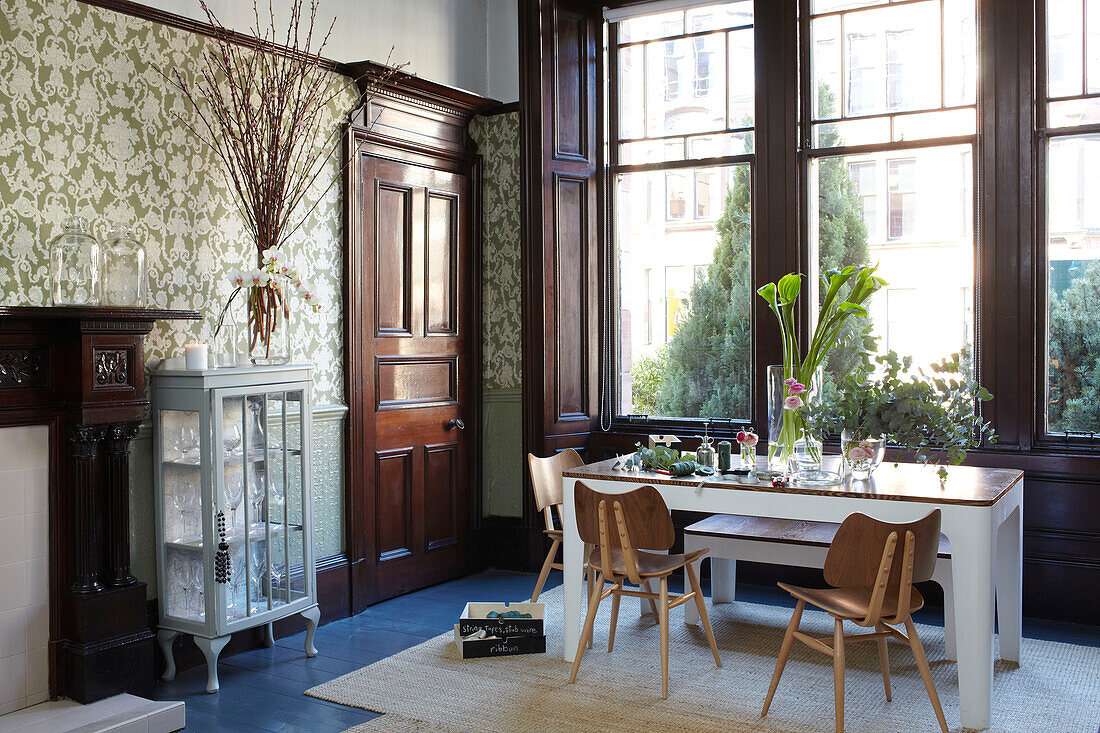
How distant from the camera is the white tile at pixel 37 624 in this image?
3.61 m

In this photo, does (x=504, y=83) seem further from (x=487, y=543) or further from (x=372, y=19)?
(x=487, y=543)

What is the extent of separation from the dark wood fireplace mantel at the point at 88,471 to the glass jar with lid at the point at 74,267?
147mm

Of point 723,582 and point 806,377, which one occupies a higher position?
point 806,377

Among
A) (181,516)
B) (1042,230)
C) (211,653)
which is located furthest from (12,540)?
(1042,230)

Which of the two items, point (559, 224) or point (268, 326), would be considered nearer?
point (268, 326)

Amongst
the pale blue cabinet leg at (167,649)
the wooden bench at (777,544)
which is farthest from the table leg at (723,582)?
the pale blue cabinet leg at (167,649)

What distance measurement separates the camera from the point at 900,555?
3152 mm

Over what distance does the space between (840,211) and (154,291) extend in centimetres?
368

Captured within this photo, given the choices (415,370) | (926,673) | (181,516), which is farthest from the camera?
(415,370)

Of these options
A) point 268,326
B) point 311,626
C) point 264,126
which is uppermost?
point 264,126

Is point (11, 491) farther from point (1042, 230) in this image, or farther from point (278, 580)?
point (1042, 230)

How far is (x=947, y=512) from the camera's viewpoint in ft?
11.0

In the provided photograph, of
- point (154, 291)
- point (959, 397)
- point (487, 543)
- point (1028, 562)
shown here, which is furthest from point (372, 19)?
point (1028, 562)

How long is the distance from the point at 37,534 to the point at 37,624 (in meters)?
0.35
